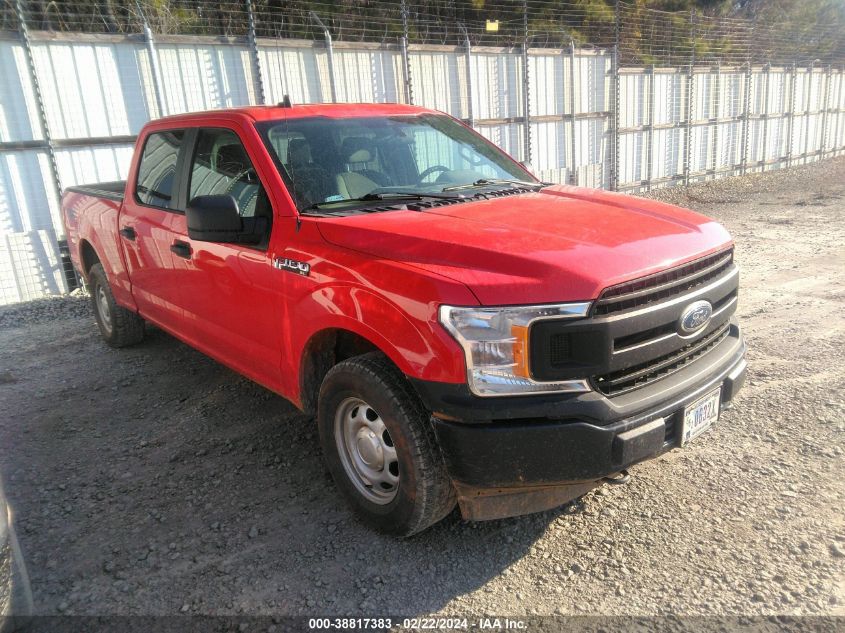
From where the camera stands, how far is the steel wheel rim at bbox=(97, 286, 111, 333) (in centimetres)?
596

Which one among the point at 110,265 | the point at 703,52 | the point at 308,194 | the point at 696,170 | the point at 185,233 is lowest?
the point at 696,170

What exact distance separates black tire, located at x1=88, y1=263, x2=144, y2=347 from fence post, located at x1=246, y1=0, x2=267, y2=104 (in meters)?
4.17

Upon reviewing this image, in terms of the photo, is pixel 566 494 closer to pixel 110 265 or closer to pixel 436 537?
pixel 436 537

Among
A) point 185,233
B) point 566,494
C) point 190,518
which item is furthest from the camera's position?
point 185,233

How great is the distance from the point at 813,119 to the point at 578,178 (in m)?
12.5

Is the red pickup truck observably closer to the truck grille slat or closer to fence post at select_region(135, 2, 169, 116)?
the truck grille slat

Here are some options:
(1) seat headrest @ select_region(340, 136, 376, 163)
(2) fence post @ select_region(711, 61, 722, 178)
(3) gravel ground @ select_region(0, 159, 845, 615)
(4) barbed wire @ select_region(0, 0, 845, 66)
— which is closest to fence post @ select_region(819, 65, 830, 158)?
(4) barbed wire @ select_region(0, 0, 845, 66)

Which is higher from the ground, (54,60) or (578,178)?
(54,60)

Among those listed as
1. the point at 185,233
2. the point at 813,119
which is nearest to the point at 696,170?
the point at 813,119

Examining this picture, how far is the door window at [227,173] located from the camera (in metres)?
3.57

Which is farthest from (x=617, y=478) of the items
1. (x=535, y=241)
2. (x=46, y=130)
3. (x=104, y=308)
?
(x=46, y=130)

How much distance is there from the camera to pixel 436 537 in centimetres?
313

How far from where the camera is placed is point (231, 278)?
12.2ft

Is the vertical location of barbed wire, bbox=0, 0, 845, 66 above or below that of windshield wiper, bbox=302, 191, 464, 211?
above
